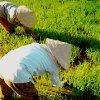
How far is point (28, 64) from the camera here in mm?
3504

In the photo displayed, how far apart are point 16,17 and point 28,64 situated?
2031 millimetres

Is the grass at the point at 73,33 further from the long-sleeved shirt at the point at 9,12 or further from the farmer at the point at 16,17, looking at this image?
the long-sleeved shirt at the point at 9,12

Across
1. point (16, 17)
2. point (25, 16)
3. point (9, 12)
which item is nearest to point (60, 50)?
point (25, 16)

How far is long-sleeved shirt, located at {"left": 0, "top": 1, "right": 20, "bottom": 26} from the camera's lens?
546 centimetres

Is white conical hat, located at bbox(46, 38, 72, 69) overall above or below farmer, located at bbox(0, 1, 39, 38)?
below

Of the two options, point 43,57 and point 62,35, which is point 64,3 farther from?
point 43,57

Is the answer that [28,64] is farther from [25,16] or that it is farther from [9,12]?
[9,12]

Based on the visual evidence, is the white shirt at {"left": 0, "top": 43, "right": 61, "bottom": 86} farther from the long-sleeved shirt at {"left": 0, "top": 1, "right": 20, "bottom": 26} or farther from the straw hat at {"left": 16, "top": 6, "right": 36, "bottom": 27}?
the long-sleeved shirt at {"left": 0, "top": 1, "right": 20, "bottom": 26}

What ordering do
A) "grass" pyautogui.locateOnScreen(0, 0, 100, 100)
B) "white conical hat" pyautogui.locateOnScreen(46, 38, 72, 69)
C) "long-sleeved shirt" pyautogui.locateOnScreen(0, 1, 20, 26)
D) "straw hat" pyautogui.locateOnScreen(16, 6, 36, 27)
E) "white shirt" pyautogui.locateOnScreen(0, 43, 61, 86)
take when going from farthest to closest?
"long-sleeved shirt" pyautogui.locateOnScreen(0, 1, 20, 26) → "straw hat" pyautogui.locateOnScreen(16, 6, 36, 27) → "grass" pyautogui.locateOnScreen(0, 0, 100, 100) → "white conical hat" pyautogui.locateOnScreen(46, 38, 72, 69) → "white shirt" pyautogui.locateOnScreen(0, 43, 61, 86)

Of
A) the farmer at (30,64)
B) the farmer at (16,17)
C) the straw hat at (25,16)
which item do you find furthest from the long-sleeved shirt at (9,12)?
the farmer at (30,64)

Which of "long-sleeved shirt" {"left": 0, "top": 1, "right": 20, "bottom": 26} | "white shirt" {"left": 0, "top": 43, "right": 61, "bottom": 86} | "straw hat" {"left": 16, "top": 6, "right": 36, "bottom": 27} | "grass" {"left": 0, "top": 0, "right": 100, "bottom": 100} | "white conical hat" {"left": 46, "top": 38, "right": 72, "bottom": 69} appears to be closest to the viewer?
"white shirt" {"left": 0, "top": 43, "right": 61, "bottom": 86}

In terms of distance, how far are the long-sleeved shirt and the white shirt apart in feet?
6.09

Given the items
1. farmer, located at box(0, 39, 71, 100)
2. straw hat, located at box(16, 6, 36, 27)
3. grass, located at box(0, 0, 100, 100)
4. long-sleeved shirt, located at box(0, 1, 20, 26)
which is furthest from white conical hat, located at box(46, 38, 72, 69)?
long-sleeved shirt, located at box(0, 1, 20, 26)

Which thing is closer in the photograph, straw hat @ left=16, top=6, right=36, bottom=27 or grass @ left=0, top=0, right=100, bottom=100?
grass @ left=0, top=0, right=100, bottom=100
